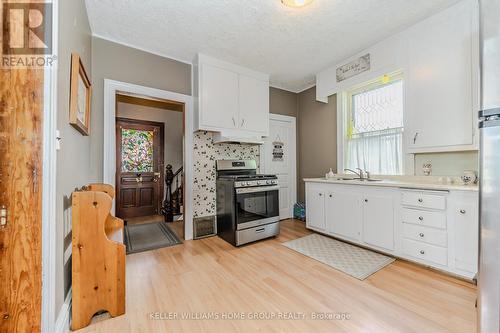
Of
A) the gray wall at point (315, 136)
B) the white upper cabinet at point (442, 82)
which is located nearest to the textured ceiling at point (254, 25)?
the white upper cabinet at point (442, 82)

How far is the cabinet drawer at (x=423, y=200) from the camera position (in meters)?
1.97

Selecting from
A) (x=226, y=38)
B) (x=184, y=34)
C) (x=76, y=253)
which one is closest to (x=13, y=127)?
(x=76, y=253)

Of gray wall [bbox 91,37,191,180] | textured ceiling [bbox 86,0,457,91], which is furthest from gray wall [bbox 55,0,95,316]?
gray wall [bbox 91,37,191,180]

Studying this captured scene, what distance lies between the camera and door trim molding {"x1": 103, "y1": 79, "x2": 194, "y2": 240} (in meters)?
2.52

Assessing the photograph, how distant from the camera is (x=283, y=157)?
4.20 m

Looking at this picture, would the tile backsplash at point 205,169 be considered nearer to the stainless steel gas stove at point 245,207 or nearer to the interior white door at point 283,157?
the stainless steel gas stove at point 245,207

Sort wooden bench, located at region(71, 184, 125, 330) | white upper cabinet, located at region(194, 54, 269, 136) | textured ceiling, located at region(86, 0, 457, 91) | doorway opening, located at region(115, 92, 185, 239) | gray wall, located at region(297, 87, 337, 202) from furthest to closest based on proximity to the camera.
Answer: doorway opening, located at region(115, 92, 185, 239) → gray wall, located at region(297, 87, 337, 202) → white upper cabinet, located at region(194, 54, 269, 136) → textured ceiling, located at region(86, 0, 457, 91) → wooden bench, located at region(71, 184, 125, 330)

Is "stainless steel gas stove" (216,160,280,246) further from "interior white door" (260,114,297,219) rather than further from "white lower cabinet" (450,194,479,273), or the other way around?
"white lower cabinet" (450,194,479,273)

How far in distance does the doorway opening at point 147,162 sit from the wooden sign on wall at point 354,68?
9.71 feet

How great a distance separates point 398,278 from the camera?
76.7 inches

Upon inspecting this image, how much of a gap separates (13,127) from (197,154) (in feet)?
7.15

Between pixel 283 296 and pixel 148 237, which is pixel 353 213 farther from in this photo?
pixel 148 237

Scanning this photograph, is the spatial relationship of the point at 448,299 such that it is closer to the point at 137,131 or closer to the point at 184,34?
the point at 184,34

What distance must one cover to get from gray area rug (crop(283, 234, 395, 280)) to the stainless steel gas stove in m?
0.43
